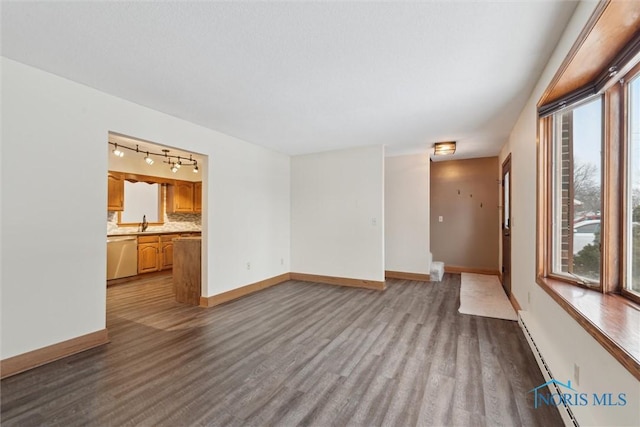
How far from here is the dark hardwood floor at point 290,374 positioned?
1.70 meters

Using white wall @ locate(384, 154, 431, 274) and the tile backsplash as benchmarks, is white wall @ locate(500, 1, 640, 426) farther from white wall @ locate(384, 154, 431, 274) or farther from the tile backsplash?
the tile backsplash

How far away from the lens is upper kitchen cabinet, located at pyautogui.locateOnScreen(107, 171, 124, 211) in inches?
209

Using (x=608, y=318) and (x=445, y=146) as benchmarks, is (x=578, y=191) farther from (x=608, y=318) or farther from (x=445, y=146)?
(x=445, y=146)

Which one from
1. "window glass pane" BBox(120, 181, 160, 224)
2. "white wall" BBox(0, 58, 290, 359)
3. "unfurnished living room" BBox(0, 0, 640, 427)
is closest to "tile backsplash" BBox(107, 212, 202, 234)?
"window glass pane" BBox(120, 181, 160, 224)

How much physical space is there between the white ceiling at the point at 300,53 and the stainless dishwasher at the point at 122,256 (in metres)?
3.29

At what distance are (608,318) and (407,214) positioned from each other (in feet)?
13.3

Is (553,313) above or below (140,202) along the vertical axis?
below

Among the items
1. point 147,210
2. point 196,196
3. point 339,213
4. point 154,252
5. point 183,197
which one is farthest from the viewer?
point 196,196

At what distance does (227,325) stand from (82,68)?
109 inches

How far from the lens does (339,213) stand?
5117mm

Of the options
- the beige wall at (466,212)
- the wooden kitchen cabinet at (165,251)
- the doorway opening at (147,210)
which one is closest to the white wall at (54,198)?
the doorway opening at (147,210)

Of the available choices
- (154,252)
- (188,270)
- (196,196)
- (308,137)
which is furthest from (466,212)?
(154,252)

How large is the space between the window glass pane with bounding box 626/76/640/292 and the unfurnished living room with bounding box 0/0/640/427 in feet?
0.06

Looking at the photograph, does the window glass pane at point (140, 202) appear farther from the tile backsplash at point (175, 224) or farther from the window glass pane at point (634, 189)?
the window glass pane at point (634, 189)
